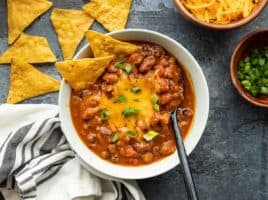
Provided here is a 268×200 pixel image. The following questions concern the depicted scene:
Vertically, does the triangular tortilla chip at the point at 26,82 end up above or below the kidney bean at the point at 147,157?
above

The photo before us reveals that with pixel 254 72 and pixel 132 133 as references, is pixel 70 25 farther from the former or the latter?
pixel 254 72

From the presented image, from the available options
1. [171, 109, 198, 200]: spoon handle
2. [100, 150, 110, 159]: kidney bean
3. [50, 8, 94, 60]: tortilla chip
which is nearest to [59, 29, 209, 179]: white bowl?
[100, 150, 110, 159]: kidney bean

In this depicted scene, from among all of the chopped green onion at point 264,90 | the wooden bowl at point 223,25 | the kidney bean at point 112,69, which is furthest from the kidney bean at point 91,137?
the chopped green onion at point 264,90

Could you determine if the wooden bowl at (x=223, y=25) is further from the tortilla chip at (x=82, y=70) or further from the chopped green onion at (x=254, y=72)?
the tortilla chip at (x=82, y=70)

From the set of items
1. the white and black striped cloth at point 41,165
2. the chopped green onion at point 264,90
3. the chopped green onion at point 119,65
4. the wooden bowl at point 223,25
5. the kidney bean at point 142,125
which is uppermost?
the wooden bowl at point 223,25

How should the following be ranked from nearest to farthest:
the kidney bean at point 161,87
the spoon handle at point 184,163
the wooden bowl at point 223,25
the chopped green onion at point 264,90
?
1. the spoon handle at point 184,163
2. the kidney bean at point 161,87
3. the wooden bowl at point 223,25
4. the chopped green onion at point 264,90

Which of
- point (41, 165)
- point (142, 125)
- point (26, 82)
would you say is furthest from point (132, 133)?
point (26, 82)
